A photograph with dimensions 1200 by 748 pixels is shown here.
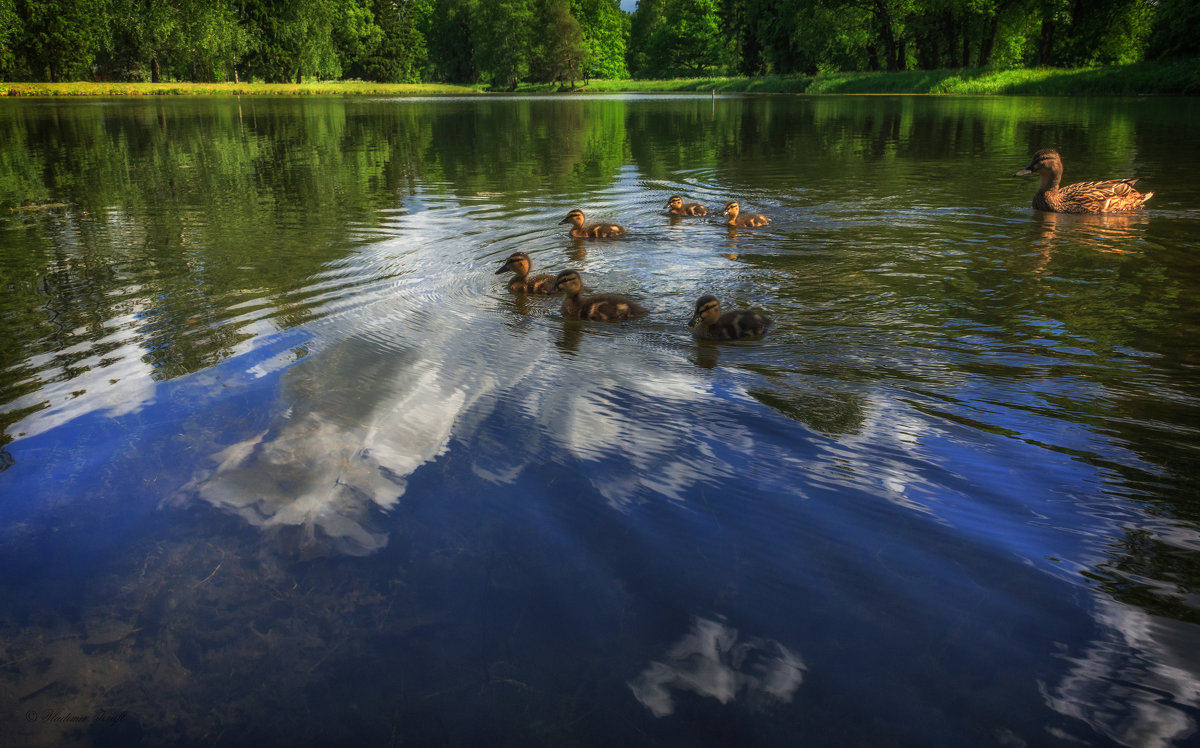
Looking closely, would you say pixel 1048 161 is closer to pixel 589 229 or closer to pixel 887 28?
pixel 589 229

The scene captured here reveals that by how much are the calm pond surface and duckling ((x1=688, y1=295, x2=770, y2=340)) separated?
1.13 feet

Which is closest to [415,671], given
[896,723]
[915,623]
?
[896,723]

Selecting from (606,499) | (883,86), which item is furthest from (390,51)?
(606,499)

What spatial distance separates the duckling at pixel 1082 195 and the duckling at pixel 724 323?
298 inches

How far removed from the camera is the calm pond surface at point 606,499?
273cm

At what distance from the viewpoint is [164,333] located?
6.69 metres

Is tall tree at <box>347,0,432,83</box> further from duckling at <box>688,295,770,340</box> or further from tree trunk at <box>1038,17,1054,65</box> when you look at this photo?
duckling at <box>688,295,770,340</box>

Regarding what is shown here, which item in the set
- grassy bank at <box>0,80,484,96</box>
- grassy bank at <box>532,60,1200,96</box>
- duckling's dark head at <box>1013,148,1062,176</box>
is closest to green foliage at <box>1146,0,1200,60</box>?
grassy bank at <box>532,60,1200,96</box>

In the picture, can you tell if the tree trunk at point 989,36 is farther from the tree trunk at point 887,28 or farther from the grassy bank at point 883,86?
the tree trunk at point 887,28

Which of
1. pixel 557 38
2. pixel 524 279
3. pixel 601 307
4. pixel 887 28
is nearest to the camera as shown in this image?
pixel 601 307

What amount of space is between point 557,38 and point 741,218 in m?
95.5

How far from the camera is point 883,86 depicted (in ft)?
191

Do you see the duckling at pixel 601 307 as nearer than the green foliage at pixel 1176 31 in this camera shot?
Yes

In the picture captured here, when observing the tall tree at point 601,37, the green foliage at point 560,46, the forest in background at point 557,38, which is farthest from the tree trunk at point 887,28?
the tall tree at point 601,37
